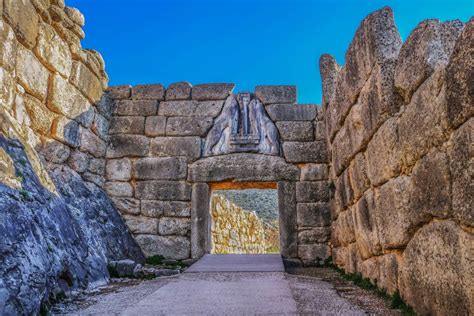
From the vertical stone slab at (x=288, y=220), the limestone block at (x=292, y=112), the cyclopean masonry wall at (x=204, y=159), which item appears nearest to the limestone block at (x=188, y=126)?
the cyclopean masonry wall at (x=204, y=159)

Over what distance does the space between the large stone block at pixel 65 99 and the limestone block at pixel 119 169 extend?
1.06m

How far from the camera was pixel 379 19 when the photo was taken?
138 inches

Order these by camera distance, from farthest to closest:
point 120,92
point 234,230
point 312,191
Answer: point 234,230 < point 120,92 < point 312,191

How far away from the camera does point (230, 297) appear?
3.03 meters

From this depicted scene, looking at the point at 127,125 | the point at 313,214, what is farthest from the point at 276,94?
the point at 127,125

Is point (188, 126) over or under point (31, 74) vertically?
under

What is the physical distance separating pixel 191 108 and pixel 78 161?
2.11 meters

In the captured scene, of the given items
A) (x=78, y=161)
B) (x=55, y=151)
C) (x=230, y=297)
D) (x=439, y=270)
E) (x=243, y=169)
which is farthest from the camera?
(x=243, y=169)

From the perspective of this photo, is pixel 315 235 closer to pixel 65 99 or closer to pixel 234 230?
pixel 65 99

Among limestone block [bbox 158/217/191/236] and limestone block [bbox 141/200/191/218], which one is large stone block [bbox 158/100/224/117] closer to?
limestone block [bbox 141/200/191/218]

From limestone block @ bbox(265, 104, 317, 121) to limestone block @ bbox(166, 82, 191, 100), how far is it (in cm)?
147

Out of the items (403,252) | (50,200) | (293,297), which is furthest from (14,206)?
(403,252)

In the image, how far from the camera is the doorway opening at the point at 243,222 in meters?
8.97

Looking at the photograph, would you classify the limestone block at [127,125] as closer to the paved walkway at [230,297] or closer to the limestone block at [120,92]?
the limestone block at [120,92]
